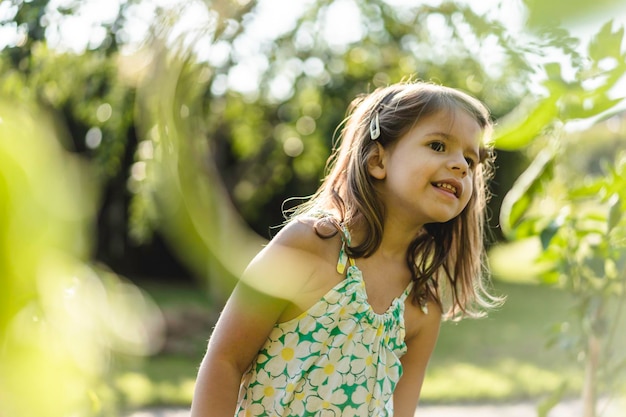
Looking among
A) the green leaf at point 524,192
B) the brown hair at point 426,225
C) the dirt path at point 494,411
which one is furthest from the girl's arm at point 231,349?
the dirt path at point 494,411

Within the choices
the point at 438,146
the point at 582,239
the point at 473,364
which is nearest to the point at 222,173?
the point at 473,364

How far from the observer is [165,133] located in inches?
13.0

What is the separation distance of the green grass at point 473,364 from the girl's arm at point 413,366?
191 cm

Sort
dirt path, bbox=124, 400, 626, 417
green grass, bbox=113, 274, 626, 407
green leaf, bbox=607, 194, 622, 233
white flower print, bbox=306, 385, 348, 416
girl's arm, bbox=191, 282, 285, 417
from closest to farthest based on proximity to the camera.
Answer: girl's arm, bbox=191, 282, 285, 417 → white flower print, bbox=306, 385, 348, 416 → green leaf, bbox=607, 194, 622, 233 → dirt path, bbox=124, 400, 626, 417 → green grass, bbox=113, 274, 626, 407

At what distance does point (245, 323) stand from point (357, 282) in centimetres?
25

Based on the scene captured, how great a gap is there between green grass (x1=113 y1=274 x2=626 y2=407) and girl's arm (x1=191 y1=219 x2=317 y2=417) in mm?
2099

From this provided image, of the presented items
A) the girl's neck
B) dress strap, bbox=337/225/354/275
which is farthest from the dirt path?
dress strap, bbox=337/225/354/275

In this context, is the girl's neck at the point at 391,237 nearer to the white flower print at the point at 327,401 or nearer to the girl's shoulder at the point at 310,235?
the girl's shoulder at the point at 310,235

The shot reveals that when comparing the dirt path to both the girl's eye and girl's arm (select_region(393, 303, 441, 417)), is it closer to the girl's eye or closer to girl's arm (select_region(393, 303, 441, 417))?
girl's arm (select_region(393, 303, 441, 417))

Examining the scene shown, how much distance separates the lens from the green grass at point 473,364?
4988mm

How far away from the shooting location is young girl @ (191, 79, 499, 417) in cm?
146

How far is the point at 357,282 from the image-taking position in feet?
5.12

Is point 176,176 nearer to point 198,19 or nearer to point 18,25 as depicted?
point 198,19

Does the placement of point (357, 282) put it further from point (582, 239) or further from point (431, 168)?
point (582, 239)
